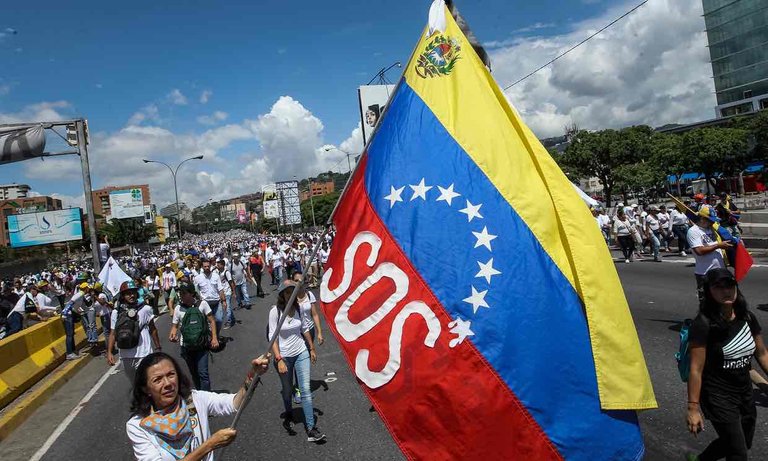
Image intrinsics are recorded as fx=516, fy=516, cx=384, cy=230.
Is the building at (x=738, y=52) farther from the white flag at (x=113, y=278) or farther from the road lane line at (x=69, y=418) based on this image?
the road lane line at (x=69, y=418)

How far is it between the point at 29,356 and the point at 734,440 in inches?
419

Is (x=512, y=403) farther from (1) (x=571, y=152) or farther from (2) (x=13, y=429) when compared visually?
(1) (x=571, y=152)

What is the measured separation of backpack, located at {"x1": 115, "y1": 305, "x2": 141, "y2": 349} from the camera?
575 cm

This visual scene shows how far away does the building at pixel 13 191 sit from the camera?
Answer: 4806 inches

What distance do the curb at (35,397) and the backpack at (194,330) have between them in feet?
9.17

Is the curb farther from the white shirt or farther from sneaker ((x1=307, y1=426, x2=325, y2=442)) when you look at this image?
sneaker ((x1=307, y1=426, x2=325, y2=442))

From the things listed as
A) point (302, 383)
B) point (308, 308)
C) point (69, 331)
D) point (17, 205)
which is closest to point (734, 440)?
point (302, 383)

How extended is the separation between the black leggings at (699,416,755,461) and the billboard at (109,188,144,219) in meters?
54.2

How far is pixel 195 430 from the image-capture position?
263cm

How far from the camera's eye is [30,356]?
30.8 ft

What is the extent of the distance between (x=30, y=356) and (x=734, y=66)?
9954cm

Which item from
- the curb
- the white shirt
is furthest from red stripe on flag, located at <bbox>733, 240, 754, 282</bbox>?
the curb

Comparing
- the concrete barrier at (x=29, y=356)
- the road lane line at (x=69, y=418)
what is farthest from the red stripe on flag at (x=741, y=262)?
the concrete barrier at (x=29, y=356)

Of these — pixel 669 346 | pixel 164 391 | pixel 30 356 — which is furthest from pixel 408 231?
pixel 30 356
